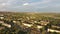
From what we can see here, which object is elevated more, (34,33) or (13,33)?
(13,33)

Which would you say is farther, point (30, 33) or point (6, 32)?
point (30, 33)

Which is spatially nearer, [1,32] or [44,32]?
[1,32]

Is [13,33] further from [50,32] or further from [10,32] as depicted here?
[50,32]

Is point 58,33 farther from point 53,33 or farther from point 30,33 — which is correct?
point 30,33

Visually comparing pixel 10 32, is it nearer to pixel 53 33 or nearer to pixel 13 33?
pixel 13 33

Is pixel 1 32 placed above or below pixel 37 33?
above

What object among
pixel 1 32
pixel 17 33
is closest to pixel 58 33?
pixel 17 33

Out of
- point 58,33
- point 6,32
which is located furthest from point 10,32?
point 58,33

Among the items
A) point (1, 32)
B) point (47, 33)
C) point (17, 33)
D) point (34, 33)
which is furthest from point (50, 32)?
point (1, 32)
